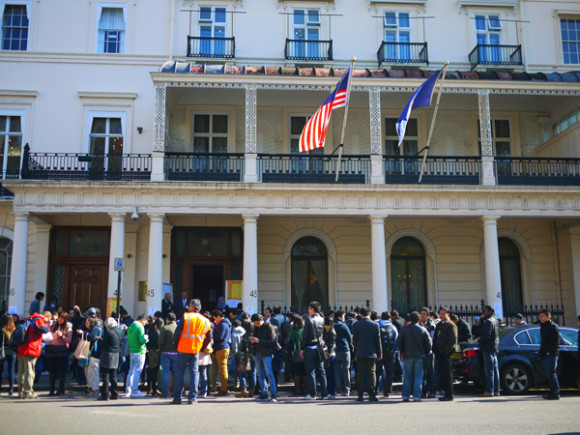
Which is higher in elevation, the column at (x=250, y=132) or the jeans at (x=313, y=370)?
the column at (x=250, y=132)

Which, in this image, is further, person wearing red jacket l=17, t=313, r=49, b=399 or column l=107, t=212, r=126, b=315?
column l=107, t=212, r=126, b=315

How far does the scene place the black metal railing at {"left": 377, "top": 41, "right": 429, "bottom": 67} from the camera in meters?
23.3

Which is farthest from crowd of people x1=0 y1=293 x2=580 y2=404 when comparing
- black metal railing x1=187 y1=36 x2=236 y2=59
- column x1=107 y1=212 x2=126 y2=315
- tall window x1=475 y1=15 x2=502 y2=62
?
tall window x1=475 y1=15 x2=502 y2=62

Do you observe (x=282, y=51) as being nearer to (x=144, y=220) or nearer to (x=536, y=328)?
(x=144, y=220)

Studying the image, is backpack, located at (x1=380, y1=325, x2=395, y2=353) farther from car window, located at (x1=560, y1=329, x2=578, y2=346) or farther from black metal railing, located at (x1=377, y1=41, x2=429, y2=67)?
black metal railing, located at (x1=377, y1=41, x2=429, y2=67)

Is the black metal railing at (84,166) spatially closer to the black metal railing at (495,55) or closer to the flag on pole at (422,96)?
the flag on pole at (422,96)

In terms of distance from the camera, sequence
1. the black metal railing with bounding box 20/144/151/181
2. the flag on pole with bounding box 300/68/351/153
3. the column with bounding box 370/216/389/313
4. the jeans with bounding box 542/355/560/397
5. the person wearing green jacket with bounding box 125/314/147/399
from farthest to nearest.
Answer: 1. the black metal railing with bounding box 20/144/151/181
2. the column with bounding box 370/216/389/313
3. the flag on pole with bounding box 300/68/351/153
4. the person wearing green jacket with bounding box 125/314/147/399
5. the jeans with bounding box 542/355/560/397

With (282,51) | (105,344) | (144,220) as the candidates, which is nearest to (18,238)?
(144,220)

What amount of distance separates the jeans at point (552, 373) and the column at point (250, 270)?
943 centimetres

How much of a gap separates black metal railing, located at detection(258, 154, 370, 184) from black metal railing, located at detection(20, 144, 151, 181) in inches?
166

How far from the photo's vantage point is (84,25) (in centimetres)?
2297

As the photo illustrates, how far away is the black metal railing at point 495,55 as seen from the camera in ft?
76.7

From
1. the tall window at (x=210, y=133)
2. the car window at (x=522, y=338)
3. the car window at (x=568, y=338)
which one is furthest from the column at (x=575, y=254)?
the tall window at (x=210, y=133)

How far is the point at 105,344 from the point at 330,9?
56.8 feet
